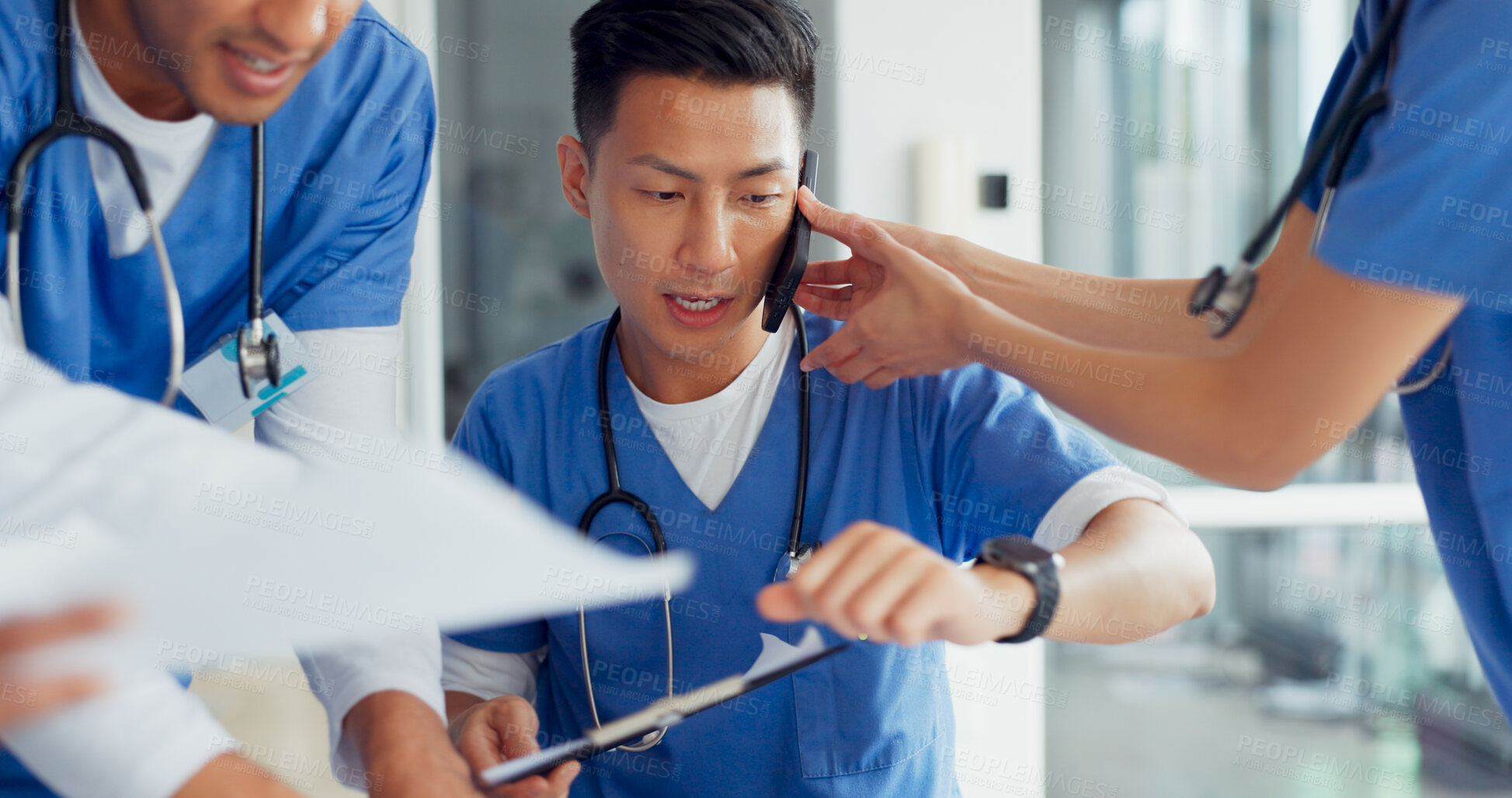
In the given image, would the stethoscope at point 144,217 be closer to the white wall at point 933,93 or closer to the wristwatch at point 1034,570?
the wristwatch at point 1034,570

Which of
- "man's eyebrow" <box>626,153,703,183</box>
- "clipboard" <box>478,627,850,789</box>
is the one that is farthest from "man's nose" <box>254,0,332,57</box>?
"clipboard" <box>478,627,850,789</box>

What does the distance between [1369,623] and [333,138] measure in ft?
11.0

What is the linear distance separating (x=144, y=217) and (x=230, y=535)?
0.42 meters

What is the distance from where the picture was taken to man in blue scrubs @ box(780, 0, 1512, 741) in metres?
0.69

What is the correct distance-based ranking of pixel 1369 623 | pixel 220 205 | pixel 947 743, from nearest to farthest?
pixel 220 205
pixel 947 743
pixel 1369 623

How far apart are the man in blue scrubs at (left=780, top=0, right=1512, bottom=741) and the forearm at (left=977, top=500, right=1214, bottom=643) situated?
4.9 inches

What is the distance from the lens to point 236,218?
927mm

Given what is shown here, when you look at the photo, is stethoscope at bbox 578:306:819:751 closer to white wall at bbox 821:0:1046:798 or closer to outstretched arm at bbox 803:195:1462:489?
outstretched arm at bbox 803:195:1462:489

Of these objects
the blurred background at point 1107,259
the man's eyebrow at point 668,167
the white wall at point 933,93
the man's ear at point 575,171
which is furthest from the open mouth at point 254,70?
the white wall at point 933,93

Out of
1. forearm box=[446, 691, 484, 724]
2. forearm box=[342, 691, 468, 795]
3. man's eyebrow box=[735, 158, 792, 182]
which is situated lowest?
forearm box=[446, 691, 484, 724]

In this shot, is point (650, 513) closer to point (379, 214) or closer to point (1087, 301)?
point (379, 214)

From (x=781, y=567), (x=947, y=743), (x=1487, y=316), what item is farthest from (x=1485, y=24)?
(x=947, y=743)

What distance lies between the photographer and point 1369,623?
3.23 m

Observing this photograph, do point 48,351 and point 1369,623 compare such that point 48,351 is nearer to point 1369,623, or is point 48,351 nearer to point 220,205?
point 220,205
